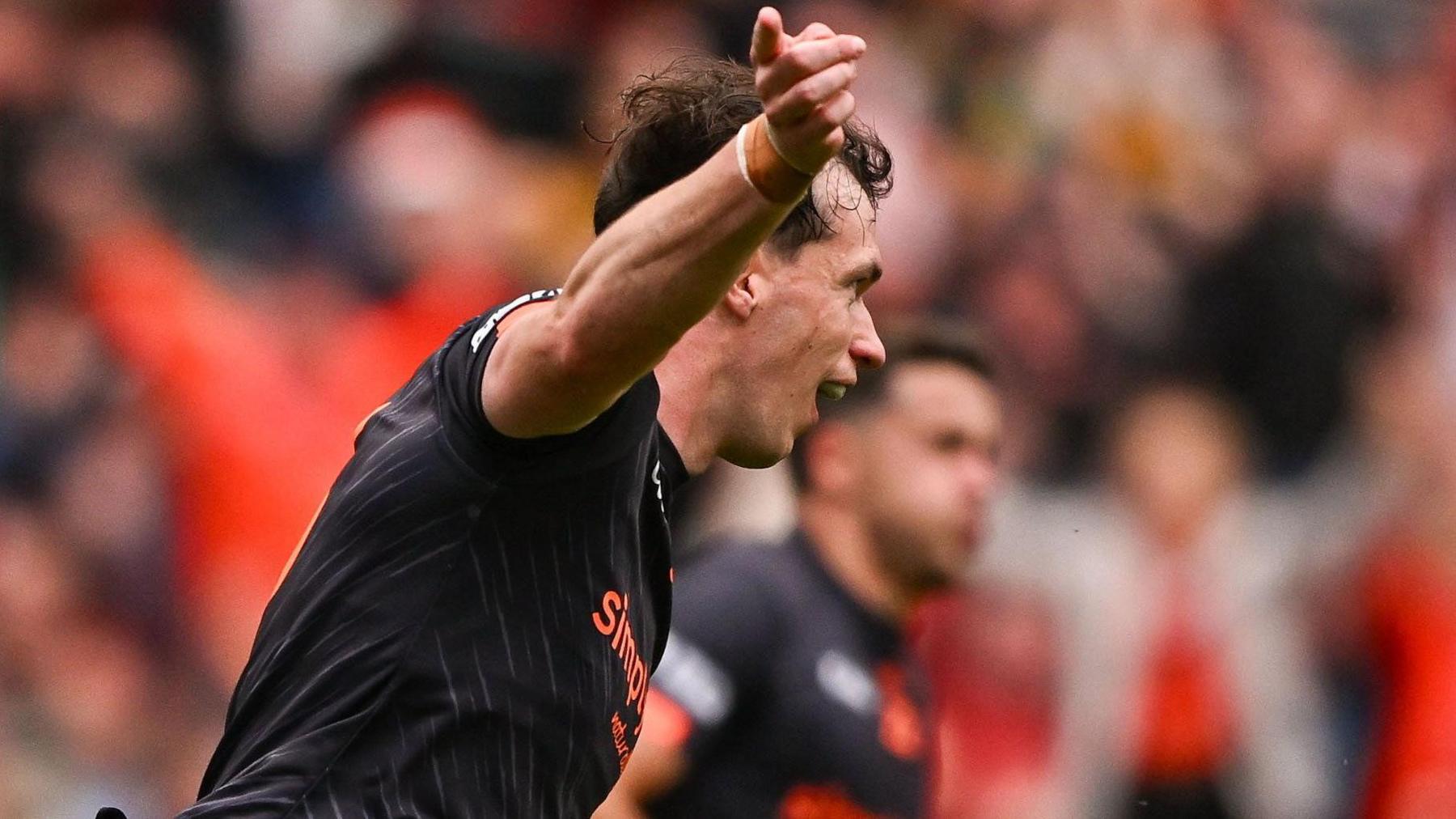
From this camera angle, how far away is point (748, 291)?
9.34ft

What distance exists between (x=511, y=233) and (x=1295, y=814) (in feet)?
10.6

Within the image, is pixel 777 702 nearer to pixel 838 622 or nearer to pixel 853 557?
pixel 838 622

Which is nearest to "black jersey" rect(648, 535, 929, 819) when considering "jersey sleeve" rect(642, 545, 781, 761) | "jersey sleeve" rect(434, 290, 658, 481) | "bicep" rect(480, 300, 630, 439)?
"jersey sleeve" rect(642, 545, 781, 761)

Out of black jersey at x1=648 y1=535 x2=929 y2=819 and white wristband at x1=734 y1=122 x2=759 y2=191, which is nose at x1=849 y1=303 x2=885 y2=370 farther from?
black jersey at x1=648 y1=535 x2=929 y2=819

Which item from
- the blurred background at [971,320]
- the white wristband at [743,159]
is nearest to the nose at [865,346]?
the white wristband at [743,159]

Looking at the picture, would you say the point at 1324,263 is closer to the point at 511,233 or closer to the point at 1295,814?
the point at 1295,814

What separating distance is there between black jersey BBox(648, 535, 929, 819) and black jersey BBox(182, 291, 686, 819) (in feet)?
6.05

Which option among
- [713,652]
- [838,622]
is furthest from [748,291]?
[838,622]

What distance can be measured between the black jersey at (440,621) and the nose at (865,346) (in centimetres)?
51

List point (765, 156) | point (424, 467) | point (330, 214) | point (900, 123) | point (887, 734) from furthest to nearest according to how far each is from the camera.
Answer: point (900, 123) < point (330, 214) < point (887, 734) < point (424, 467) < point (765, 156)

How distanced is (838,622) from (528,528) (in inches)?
98.2

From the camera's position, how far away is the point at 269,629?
2.58 m

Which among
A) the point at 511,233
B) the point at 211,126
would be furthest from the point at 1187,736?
the point at 211,126

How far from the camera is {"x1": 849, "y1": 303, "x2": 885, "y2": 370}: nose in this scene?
300 cm
